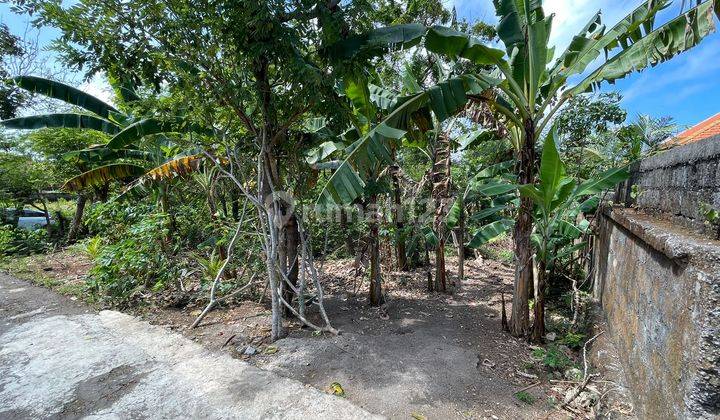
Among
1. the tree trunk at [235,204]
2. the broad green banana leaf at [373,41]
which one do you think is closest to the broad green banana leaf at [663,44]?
the broad green banana leaf at [373,41]

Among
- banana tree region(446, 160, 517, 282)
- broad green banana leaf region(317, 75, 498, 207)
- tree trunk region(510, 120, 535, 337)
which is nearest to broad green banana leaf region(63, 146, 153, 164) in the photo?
broad green banana leaf region(317, 75, 498, 207)

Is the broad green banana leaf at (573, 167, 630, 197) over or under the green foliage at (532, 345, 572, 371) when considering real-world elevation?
over

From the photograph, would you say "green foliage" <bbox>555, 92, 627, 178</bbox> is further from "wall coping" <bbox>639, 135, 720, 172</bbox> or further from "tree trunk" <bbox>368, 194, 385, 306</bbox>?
"tree trunk" <bbox>368, 194, 385, 306</bbox>

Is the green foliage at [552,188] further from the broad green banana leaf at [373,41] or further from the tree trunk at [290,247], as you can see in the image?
the tree trunk at [290,247]

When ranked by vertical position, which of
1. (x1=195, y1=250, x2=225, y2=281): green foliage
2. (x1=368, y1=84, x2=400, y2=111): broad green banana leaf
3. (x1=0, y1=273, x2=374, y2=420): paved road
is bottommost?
(x1=0, y1=273, x2=374, y2=420): paved road

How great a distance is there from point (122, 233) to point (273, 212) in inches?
169

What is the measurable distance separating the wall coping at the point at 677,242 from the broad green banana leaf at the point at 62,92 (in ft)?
28.6

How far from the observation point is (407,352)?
390 cm

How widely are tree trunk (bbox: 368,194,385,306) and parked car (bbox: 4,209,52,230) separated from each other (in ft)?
46.7

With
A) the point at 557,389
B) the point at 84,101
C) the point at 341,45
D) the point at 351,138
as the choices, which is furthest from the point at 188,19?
the point at 557,389

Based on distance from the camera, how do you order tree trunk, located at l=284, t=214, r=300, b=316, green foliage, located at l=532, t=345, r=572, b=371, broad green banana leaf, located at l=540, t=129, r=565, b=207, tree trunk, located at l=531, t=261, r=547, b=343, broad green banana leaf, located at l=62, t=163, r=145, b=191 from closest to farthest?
broad green banana leaf, located at l=540, t=129, r=565, b=207 → green foliage, located at l=532, t=345, r=572, b=371 → tree trunk, located at l=531, t=261, r=547, b=343 → tree trunk, located at l=284, t=214, r=300, b=316 → broad green banana leaf, located at l=62, t=163, r=145, b=191

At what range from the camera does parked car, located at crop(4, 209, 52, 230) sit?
1360 centimetres

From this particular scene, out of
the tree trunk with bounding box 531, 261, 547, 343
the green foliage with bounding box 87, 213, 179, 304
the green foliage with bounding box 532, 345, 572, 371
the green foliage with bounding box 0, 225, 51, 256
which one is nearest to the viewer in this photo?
the green foliage with bounding box 532, 345, 572, 371

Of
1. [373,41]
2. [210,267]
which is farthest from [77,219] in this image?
[373,41]
